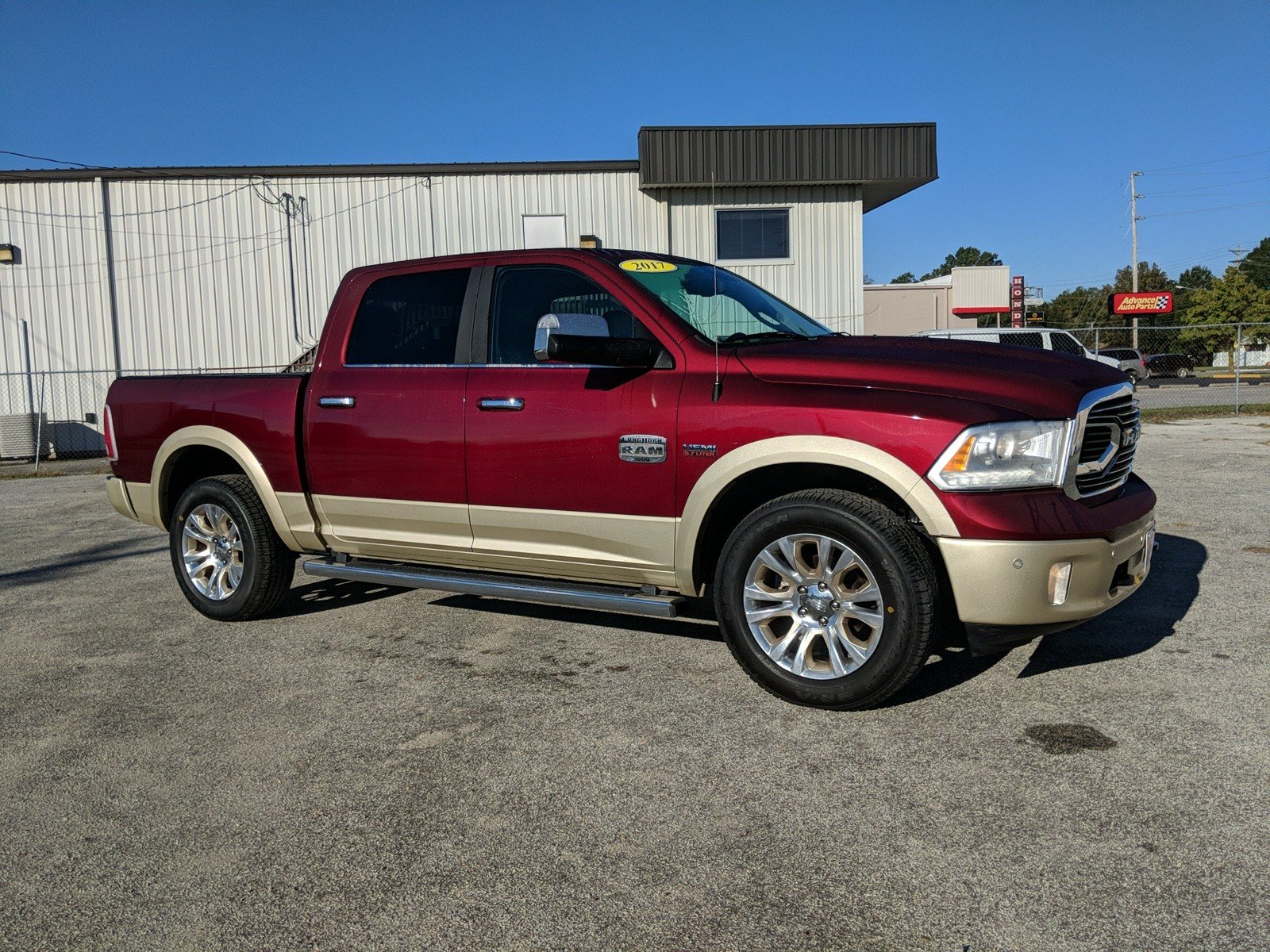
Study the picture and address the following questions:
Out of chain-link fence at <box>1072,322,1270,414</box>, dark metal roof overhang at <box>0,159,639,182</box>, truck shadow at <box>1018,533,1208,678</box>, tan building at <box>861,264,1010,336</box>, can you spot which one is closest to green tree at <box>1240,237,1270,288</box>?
chain-link fence at <box>1072,322,1270,414</box>

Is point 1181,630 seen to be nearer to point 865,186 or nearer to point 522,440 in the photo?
point 522,440

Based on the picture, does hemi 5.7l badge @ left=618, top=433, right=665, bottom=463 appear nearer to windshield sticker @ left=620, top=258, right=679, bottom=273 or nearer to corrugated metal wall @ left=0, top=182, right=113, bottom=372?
windshield sticker @ left=620, top=258, right=679, bottom=273

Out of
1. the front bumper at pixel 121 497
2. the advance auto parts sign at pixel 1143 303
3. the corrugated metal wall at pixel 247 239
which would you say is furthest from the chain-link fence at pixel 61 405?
the advance auto parts sign at pixel 1143 303

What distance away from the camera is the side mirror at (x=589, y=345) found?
4.20 metres

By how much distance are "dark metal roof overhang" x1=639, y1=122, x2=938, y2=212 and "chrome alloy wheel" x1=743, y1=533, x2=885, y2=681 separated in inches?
591

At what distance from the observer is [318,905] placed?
2.71m

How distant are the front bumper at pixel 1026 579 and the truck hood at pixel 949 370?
49 cm

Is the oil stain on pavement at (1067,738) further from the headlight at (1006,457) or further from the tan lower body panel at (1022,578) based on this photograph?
the headlight at (1006,457)

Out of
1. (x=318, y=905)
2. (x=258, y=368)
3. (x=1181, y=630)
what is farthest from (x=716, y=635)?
(x=258, y=368)

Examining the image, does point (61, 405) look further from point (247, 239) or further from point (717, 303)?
point (717, 303)

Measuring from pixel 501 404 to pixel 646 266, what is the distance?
972 mm

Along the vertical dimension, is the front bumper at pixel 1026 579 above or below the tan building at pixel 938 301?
below

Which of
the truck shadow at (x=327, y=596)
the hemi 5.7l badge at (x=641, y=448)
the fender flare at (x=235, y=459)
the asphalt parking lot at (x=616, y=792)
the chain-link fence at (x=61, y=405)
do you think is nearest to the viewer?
the asphalt parking lot at (x=616, y=792)

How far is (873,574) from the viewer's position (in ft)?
12.8
